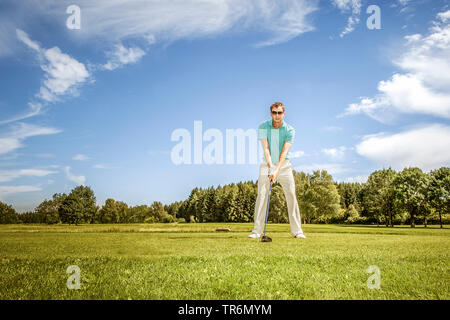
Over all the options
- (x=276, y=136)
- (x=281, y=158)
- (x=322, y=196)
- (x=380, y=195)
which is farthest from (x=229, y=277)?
(x=380, y=195)

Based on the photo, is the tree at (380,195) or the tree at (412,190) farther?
the tree at (380,195)

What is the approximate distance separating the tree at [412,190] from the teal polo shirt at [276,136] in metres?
54.1

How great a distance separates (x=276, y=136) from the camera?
417 inches

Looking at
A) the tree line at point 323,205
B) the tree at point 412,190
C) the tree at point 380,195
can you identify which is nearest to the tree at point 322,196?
the tree line at point 323,205

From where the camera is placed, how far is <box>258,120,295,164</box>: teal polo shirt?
1056 cm

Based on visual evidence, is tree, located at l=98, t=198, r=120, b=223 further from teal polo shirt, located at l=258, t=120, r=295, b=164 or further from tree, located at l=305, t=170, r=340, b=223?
teal polo shirt, located at l=258, t=120, r=295, b=164

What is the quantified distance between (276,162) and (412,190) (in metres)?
56.0

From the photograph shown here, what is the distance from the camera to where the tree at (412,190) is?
5359 cm

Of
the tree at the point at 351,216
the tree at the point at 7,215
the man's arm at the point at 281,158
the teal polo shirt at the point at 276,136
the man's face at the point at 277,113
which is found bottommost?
the tree at the point at 351,216

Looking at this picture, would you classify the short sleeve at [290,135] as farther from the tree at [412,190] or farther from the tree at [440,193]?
the tree at [440,193]

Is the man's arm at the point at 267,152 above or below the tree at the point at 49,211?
above

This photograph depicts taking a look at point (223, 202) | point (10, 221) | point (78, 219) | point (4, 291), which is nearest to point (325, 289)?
point (4, 291)

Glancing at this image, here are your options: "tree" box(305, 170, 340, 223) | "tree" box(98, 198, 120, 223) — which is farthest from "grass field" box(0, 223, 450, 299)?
"tree" box(98, 198, 120, 223)
